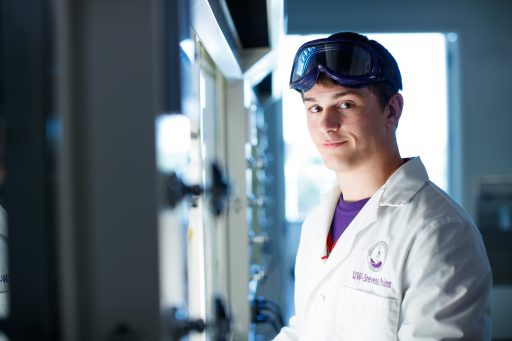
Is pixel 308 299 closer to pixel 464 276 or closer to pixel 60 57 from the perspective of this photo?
pixel 464 276

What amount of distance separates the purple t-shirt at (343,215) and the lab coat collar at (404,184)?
0.15 metres

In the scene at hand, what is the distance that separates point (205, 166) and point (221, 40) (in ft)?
1.46

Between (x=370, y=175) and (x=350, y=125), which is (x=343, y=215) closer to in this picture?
(x=370, y=175)

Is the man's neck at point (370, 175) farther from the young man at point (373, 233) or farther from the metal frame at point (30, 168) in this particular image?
the metal frame at point (30, 168)

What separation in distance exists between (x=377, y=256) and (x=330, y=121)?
440 millimetres

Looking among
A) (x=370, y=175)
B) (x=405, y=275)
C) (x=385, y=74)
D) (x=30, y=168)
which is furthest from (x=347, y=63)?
(x=30, y=168)

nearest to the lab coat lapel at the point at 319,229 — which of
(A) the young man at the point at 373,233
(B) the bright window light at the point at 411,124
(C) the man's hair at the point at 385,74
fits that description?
(A) the young man at the point at 373,233

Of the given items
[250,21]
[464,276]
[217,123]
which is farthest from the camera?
[217,123]

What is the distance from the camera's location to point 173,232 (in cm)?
69

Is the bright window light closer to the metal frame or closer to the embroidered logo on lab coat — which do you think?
the embroidered logo on lab coat

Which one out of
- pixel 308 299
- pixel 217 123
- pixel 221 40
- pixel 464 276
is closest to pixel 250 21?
pixel 221 40

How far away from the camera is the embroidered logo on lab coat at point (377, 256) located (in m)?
1.28

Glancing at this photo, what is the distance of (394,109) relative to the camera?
154 cm

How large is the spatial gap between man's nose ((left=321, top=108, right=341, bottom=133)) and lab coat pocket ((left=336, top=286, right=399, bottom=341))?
48 centimetres
